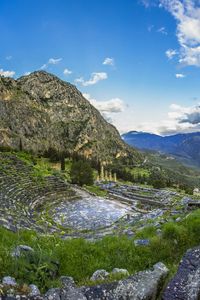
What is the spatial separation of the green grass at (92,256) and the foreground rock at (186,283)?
1450mm

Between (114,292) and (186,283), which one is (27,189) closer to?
(114,292)

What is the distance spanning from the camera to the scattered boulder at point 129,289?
4992 millimetres

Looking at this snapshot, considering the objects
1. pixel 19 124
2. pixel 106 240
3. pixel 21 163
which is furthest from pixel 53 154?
pixel 106 240

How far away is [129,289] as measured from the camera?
16.8 ft

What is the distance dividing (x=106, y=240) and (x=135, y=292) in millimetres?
5795

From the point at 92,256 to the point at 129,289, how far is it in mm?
4343

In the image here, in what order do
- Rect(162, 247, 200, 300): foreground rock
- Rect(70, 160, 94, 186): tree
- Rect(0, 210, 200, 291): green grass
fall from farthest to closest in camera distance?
Rect(70, 160, 94, 186): tree
Rect(0, 210, 200, 291): green grass
Rect(162, 247, 200, 300): foreground rock

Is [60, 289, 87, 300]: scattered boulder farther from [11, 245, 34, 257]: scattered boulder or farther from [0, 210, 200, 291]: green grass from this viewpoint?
[11, 245, 34, 257]: scattered boulder

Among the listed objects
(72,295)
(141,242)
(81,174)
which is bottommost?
(81,174)

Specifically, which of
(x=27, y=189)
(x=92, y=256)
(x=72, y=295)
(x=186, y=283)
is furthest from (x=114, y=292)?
(x=27, y=189)

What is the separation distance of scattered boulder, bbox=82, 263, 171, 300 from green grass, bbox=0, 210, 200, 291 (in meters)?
1.77

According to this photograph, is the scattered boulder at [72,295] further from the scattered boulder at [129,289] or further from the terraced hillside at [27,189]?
the terraced hillside at [27,189]

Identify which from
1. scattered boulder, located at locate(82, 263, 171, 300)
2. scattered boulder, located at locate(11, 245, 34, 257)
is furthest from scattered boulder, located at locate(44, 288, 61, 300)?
scattered boulder, located at locate(11, 245, 34, 257)

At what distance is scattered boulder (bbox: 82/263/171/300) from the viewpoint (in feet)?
16.4
